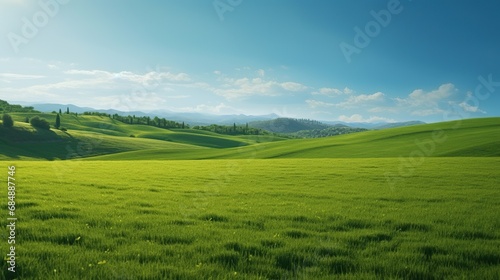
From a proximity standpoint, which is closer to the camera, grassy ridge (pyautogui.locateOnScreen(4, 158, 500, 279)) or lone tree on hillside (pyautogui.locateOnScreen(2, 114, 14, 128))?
grassy ridge (pyautogui.locateOnScreen(4, 158, 500, 279))

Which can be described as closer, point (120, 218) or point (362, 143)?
point (120, 218)

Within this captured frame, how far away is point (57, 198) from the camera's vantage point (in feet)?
55.8

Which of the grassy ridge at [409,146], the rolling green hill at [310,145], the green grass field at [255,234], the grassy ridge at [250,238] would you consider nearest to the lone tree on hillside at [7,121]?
the rolling green hill at [310,145]

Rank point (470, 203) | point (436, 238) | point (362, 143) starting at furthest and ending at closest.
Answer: point (362, 143)
point (470, 203)
point (436, 238)

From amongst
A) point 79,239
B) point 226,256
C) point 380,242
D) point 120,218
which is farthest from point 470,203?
point 79,239

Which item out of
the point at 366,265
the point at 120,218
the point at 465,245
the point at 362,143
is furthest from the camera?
the point at 362,143

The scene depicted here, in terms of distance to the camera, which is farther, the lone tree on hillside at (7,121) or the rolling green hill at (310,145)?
the lone tree on hillside at (7,121)

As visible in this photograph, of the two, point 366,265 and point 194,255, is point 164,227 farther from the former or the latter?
point 366,265

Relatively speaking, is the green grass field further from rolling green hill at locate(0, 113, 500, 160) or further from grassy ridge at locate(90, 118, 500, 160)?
rolling green hill at locate(0, 113, 500, 160)

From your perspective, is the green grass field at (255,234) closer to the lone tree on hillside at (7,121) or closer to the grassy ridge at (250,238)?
the grassy ridge at (250,238)

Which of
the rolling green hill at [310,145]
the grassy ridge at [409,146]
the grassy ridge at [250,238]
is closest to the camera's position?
the grassy ridge at [250,238]

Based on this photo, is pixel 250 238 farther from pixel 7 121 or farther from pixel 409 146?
pixel 7 121

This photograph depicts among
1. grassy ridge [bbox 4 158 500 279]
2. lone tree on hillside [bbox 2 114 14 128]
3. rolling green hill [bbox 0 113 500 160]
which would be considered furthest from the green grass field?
lone tree on hillside [bbox 2 114 14 128]

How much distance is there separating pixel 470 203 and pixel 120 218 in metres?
17.5
